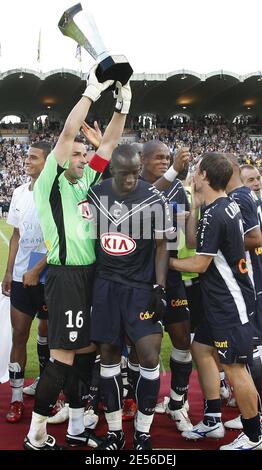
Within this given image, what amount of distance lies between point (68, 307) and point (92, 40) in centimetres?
173

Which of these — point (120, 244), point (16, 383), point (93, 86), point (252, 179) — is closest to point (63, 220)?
point (120, 244)

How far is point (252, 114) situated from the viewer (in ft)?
159

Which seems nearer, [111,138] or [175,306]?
[111,138]

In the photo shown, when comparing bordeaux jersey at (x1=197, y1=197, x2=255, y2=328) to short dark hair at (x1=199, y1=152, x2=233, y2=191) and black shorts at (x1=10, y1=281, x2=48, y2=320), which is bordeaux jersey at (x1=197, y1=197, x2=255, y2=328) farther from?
black shorts at (x1=10, y1=281, x2=48, y2=320)

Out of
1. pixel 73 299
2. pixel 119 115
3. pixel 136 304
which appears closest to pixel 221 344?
pixel 136 304

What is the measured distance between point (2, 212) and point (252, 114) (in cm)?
2697

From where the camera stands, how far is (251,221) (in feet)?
13.3

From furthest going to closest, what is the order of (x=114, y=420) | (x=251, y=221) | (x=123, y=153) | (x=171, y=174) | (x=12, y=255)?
(x=12, y=255) < (x=171, y=174) < (x=251, y=221) < (x=114, y=420) < (x=123, y=153)

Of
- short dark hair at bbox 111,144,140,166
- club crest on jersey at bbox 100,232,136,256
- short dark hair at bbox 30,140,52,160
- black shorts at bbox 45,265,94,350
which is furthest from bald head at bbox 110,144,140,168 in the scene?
short dark hair at bbox 30,140,52,160

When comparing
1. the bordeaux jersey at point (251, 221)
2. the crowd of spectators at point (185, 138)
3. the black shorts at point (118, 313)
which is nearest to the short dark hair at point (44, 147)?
the black shorts at point (118, 313)

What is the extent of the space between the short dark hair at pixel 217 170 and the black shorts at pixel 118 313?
2.85 ft

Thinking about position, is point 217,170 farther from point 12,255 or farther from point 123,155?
point 12,255

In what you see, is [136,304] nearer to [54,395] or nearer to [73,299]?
[73,299]

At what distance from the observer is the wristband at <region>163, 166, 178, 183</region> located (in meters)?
4.26
